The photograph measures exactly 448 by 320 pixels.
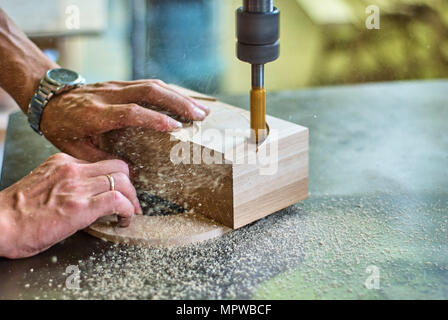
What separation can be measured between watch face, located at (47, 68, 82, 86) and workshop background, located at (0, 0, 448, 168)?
0.27 m

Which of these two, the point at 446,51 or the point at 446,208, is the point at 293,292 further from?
the point at 446,51

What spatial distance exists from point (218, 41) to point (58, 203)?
1.64 m

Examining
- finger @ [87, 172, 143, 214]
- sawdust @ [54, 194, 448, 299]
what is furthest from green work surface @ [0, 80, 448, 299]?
finger @ [87, 172, 143, 214]

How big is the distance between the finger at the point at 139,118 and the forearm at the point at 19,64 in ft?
1.14

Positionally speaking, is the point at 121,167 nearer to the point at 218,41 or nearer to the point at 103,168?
the point at 103,168

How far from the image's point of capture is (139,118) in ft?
4.31

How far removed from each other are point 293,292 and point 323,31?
3.35 m

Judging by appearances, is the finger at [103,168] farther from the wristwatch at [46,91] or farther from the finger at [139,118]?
the wristwatch at [46,91]

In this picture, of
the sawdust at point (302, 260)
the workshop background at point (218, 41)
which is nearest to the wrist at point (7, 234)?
the sawdust at point (302, 260)

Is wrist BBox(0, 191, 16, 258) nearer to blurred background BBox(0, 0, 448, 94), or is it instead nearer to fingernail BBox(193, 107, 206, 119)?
fingernail BBox(193, 107, 206, 119)

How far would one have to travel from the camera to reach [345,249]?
3.75 ft

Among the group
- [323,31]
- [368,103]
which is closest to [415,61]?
[323,31]

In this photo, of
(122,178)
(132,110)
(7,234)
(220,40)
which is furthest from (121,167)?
(220,40)
